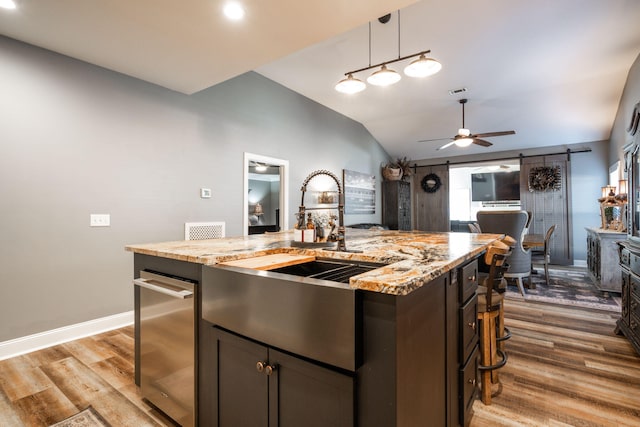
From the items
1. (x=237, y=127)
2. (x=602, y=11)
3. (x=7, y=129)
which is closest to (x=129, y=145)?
(x=7, y=129)

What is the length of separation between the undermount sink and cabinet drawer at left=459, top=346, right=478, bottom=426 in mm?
712

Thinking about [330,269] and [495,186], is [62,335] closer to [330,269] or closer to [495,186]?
[330,269]

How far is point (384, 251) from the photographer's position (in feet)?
4.91

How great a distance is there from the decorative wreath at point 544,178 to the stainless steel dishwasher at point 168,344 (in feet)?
25.2

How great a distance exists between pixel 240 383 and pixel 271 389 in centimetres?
19

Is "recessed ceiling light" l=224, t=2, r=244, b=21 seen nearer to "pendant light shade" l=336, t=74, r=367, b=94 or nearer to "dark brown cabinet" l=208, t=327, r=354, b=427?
"pendant light shade" l=336, t=74, r=367, b=94

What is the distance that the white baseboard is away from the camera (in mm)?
2418

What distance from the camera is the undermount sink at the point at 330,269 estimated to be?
4.37 ft

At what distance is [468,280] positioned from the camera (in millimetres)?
1540

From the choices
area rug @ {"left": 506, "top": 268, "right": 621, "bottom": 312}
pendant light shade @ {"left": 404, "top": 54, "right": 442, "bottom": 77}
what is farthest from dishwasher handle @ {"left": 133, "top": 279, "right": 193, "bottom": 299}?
area rug @ {"left": 506, "top": 268, "right": 621, "bottom": 312}

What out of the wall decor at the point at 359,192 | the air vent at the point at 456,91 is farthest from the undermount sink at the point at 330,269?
the air vent at the point at 456,91

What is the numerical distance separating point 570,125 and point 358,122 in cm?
412

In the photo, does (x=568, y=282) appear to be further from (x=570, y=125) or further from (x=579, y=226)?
(x=570, y=125)

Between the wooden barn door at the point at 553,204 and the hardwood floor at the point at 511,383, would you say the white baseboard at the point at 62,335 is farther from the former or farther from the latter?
the wooden barn door at the point at 553,204
